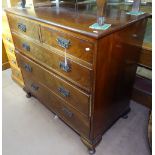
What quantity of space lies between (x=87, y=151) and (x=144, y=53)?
0.98m

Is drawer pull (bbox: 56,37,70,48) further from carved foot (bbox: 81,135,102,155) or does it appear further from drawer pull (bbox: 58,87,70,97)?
carved foot (bbox: 81,135,102,155)

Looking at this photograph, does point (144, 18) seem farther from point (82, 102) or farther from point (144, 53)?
point (82, 102)

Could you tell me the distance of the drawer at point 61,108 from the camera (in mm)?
1323

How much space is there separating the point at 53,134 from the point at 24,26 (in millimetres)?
974

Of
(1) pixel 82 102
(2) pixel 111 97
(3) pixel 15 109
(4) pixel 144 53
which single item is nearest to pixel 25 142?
(3) pixel 15 109

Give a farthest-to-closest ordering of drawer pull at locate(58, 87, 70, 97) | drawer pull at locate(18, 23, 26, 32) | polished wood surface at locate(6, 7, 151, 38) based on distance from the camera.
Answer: drawer pull at locate(18, 23, 26, 32) < drawer pull at locate(58, 87, 70, 97) < polished wood surface at locate(6, 7, 151, 38)

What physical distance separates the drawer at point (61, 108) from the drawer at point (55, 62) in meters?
0.28

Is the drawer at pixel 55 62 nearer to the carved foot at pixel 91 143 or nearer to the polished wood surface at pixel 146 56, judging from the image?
the carved foot at pixel 91 143

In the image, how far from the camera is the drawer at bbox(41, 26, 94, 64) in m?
0.97

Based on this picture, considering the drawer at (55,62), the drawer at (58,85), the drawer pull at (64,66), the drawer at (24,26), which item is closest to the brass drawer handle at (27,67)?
the drawer at (58,85)

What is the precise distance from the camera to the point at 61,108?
149 centimetres

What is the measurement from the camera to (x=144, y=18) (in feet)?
3.96

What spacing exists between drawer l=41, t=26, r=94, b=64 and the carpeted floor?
2.67ft

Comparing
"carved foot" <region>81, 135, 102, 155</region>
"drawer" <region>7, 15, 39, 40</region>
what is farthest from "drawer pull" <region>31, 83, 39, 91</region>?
"carved foot" <region>81, 135, 102, 155</region>
